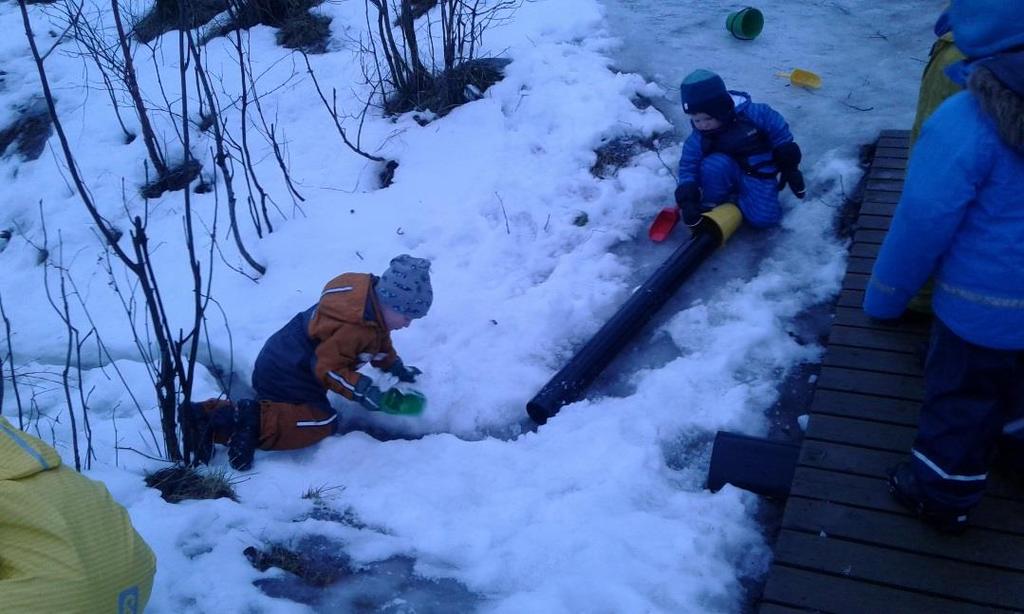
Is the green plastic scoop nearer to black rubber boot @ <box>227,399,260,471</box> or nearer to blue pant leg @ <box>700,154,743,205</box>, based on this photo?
black rubber boot @ <box>227,399,260,471</box>

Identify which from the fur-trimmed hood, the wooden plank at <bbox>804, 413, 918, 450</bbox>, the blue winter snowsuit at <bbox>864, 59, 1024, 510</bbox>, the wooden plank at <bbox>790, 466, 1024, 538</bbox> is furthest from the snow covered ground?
the fur-trimmed hood

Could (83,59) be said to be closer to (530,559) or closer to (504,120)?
(504,120)

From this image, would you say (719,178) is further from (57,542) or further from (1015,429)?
(57,542)

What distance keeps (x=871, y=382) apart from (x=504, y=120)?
3407 mm

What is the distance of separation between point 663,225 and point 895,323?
159 centimetres

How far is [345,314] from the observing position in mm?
3471

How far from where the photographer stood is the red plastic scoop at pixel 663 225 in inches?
182

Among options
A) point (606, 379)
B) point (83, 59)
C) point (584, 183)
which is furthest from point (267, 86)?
point (606, 379)

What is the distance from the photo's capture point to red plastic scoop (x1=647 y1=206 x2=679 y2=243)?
463 cm

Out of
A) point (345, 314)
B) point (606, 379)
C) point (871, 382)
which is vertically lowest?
point (606, 379)

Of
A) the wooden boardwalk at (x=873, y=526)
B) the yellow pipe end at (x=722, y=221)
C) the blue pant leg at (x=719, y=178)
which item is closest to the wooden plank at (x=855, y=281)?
the wooden boardwalk at (x=873, y=526)

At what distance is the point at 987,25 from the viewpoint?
2.10 metres

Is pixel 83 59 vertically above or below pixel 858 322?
above

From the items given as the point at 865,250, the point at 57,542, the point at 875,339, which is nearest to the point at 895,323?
the point at 875,339
